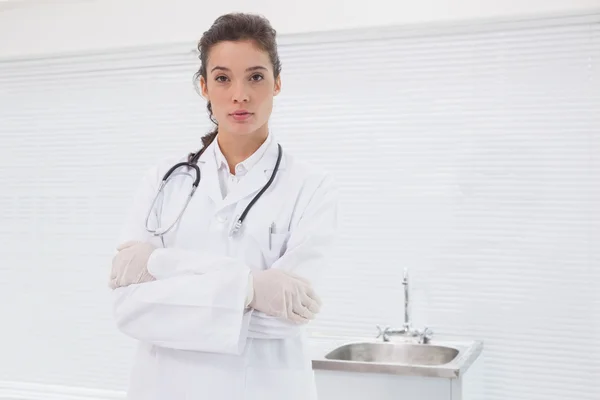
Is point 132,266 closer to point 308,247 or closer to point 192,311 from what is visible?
point 192,311

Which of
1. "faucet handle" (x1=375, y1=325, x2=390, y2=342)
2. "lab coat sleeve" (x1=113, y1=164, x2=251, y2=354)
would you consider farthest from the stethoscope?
"faucet handle" (x1=375, y1=325, x2=390, y2=342)

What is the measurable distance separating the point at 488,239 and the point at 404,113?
0.65m

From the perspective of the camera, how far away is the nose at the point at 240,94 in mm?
1553

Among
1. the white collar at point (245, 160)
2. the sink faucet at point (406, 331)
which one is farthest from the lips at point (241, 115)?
the sink faucet at point (406, 331)

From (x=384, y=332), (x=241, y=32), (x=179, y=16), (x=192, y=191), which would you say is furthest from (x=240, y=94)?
(x=179, y=16)

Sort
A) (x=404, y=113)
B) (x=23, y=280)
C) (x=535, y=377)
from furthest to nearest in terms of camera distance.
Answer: (x=23, y=280) → (x=404, y=113) → (x=535, y=377)

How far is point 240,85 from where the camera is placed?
1.57 metres

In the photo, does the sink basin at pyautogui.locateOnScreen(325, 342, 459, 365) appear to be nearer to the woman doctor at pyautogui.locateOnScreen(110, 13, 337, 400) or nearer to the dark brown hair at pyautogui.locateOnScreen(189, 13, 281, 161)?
the woman doctor at pyautogui.locateOnScreen(110, 13, 337, 400)

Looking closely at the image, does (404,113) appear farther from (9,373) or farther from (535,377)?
(9,373)

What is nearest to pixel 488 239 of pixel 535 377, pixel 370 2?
pixel 535 377

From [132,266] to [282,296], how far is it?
34cm

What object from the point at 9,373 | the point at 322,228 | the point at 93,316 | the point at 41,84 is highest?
the point at 41,84

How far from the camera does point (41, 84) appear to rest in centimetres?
387

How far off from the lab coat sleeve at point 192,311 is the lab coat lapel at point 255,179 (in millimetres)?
174
